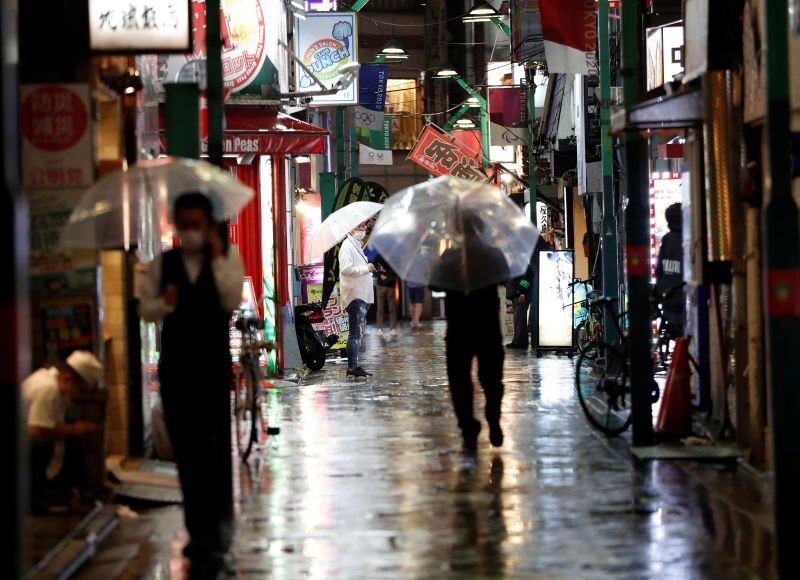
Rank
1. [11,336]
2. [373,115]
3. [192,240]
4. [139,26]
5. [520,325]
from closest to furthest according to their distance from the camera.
Answer: [11,336] < [192,240] < [139,26] < [520,325] < [373,115]

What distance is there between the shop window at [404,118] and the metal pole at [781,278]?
5115 cm

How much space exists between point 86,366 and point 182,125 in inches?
84.9

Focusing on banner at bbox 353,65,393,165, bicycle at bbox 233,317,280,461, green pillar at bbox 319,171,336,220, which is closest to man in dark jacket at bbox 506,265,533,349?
green pillar at bbox 319,171,336,220

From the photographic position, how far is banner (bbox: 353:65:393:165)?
36.1 metres

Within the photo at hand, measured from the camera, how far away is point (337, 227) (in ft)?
70.2

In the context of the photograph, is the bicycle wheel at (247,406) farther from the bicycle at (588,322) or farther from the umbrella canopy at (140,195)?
the bicycle at (588,322)

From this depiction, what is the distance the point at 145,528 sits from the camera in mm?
9055

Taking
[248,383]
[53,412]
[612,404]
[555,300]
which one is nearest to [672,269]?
[612,404]

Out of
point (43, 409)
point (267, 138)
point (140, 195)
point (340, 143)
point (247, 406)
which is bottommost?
point (247, 406)

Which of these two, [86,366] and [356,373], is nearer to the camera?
[86,366]

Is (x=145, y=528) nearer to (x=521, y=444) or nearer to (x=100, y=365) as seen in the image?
(x=100, y=365)

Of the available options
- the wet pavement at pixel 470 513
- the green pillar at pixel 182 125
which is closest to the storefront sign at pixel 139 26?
the green pillar at pixel 182 125

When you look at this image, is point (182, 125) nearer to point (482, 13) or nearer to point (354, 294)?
point (354, 294)

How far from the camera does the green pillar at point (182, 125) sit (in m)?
10.4
